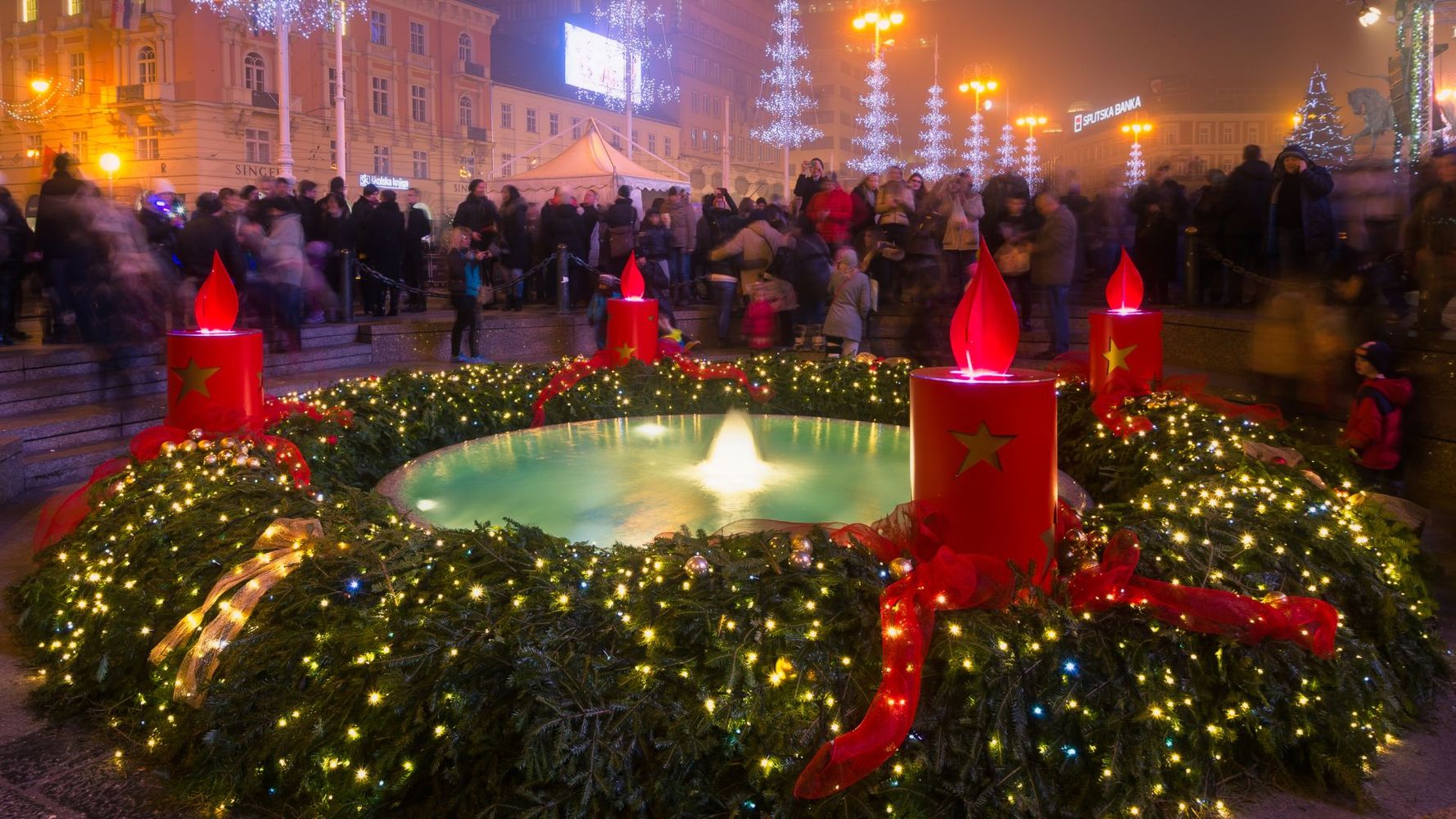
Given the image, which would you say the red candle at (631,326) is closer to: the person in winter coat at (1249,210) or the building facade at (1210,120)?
the person in winter coat at (1249,210)

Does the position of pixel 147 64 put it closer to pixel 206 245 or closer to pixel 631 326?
pixel 206 245

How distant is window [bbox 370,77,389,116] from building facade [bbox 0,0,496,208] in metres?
0.04

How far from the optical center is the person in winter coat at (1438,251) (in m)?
7.18

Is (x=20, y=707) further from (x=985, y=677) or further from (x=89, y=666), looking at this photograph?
(x=985, y=677)

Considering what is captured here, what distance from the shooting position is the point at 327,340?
11.6m

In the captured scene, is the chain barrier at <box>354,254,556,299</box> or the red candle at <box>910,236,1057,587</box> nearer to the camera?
the red candle at <box>910,236,1057,587</box>

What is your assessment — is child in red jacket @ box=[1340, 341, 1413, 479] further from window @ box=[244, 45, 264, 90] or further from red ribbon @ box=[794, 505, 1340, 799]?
window @ box=[244, 45, 264, 90]

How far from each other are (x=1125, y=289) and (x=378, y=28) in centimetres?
3958

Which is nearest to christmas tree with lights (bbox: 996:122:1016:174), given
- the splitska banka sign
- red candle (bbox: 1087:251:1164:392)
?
the splitska banka sign

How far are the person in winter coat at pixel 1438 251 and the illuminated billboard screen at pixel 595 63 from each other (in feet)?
141

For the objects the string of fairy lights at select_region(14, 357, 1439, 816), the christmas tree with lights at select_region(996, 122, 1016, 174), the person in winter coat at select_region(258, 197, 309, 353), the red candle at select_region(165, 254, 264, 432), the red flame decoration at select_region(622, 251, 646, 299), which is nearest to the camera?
the string of fairy lights at select_region(14, 357, 1439, 816)

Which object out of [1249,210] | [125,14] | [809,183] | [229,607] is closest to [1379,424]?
[1249,210]

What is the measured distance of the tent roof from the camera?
71.3 ft

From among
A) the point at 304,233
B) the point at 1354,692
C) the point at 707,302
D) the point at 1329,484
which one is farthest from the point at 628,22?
the point at 1354,692
